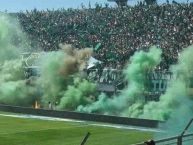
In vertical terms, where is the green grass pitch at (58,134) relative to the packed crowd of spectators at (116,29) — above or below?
below

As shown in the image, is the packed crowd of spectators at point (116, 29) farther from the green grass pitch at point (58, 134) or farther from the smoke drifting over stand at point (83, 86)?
the green grass pitch at point (58, 134)

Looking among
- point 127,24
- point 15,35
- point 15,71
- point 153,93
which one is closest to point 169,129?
point 153,93

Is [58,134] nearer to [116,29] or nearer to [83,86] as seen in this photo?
[83,86]

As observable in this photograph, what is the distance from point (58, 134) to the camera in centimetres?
2839

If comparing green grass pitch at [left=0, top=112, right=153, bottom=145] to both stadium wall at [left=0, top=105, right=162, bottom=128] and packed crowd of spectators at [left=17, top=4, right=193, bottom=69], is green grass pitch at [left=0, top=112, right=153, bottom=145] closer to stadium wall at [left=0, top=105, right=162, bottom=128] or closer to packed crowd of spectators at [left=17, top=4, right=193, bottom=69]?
stadium wall at [left=0, top=105, right=162, bottom=128]

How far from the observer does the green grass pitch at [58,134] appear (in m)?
25.7

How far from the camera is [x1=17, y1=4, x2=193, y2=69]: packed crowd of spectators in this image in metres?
59.9

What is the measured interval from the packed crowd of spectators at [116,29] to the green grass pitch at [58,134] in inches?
794

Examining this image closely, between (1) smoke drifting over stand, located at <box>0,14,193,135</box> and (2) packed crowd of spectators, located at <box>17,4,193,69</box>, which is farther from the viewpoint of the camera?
(2) packed crowd of spectators, located at <box>17,4,193,69</box>

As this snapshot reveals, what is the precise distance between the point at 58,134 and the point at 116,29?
4171cm

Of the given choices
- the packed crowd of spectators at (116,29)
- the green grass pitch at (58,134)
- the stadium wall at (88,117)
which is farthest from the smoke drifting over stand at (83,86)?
the packed crowd of spectators at (116,29)

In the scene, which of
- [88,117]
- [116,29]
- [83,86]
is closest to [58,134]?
[88,117]

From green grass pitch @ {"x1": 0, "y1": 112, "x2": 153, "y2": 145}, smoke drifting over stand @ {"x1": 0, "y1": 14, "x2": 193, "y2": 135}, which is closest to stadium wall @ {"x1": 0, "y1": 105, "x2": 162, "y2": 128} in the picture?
green grass pitch @ {"x1": 0, "y1": 112, "x2": 153, "y2": 145}

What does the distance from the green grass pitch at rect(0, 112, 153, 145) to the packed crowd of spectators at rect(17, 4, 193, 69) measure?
2016 cm
